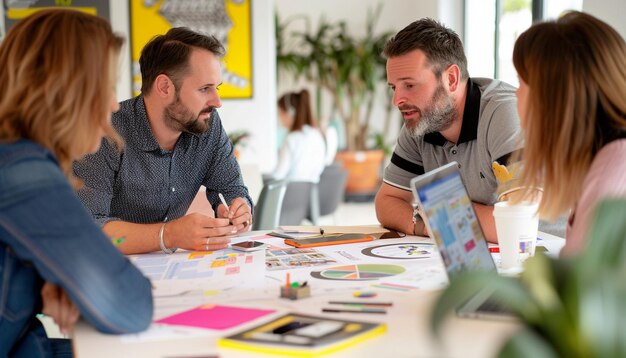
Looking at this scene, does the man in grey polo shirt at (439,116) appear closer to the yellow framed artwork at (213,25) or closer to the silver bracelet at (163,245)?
the silver bracelet at (163,245)

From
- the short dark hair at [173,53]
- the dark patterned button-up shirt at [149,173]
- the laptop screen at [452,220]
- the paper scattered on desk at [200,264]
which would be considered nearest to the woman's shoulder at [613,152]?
the laptop screen at [452,220]

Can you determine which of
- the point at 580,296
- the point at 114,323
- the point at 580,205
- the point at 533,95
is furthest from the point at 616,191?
the point at 114,323

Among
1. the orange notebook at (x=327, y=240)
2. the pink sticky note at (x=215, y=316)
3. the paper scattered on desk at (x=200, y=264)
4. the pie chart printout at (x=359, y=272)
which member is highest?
the pink sticky note at (x=215, y=316)

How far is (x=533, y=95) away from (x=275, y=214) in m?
2.56

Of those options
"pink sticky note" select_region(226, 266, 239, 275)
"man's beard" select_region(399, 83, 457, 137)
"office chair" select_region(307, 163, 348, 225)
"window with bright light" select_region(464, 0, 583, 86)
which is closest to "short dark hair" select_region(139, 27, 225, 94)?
"man's beard" select_region(399, 83, 457, 137)

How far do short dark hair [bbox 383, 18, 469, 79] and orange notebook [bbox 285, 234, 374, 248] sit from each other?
773mm

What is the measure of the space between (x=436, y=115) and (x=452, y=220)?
1.10 meters

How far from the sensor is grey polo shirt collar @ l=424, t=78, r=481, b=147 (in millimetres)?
2877

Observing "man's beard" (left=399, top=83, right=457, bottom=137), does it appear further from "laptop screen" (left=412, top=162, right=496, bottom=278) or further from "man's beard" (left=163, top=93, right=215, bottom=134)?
"laptop screen" (left=412, top=162, right=496, bottom=278)

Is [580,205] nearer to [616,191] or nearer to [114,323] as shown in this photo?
[616,191]

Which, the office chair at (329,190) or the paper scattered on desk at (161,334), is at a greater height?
the paper scattered on desk at (161,334)

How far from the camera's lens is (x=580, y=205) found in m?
1.77

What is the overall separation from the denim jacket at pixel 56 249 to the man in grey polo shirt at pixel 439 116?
1364 mm

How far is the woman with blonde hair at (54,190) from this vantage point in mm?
1518
